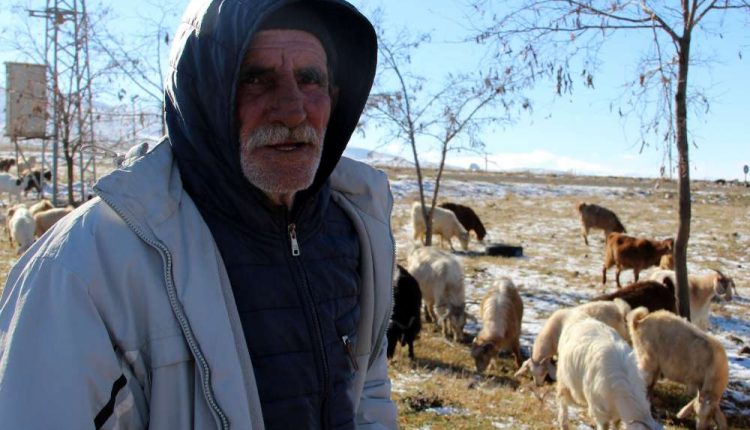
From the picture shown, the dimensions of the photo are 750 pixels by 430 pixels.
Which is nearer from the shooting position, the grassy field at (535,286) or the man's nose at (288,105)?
the man's nose at (288,105)

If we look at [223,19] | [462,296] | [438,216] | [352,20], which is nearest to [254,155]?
[223,19]

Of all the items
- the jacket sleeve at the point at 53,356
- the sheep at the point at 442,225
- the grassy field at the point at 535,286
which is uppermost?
the jacket sleeve at the point at 53,356

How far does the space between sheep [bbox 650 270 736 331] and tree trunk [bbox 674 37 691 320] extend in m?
1.10

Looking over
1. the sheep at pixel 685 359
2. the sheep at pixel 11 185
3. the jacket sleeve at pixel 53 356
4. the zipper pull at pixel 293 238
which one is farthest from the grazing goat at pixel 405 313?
the sheep at pixel 11 185

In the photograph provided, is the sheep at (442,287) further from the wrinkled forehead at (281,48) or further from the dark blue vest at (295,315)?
the wrinkled forehead at (281,48)

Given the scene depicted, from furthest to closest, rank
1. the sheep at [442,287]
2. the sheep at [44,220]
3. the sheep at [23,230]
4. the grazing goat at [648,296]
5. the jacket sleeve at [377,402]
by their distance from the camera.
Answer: the sheep at [44,220], the sheep at [23,230], the sheep at [442,287], the grazing goat at [648,296], the jacket sleeve at [377,402]

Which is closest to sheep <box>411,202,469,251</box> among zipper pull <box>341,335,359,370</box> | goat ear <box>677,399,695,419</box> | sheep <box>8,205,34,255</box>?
sheep <box>8,205,34,255</box>

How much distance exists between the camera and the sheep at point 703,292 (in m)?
11.2

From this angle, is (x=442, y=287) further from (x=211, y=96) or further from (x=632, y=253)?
(x=211, y=96)

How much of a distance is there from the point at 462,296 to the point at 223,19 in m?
9.99

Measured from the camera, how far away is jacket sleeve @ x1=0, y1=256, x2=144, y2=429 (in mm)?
1218

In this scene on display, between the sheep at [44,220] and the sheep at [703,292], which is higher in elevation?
the sheep at [44,220]

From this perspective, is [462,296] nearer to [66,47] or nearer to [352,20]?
[352,20]

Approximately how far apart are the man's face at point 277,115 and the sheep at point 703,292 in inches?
435
